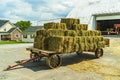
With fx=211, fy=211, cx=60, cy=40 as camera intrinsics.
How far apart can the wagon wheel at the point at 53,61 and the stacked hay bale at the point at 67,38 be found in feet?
1.83

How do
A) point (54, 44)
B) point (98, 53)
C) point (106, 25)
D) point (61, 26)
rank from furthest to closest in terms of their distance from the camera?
point (106, 25), point (98, 53), point (61, 26), point (54, 44)

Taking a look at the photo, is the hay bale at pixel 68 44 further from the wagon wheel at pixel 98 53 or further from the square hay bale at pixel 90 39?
the wagon wheel at pixel 98 53

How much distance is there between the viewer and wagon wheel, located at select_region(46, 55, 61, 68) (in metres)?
14.2

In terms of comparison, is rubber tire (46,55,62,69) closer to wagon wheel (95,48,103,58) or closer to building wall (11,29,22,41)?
wagon wheel (95,48,103,58)

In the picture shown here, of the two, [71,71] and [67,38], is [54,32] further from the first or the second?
[71,71]

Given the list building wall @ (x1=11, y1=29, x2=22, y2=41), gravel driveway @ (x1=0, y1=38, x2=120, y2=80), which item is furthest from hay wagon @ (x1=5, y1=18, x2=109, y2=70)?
building wall @ (x1=11, y1=29, x2=22, y2=41)

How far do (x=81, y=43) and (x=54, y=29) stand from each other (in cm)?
226

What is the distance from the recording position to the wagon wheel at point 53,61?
14.2 m

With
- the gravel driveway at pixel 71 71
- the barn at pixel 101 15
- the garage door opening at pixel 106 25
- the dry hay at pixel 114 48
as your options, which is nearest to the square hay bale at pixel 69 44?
the gravel driveway at pixel 71 71

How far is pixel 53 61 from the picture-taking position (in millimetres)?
14477

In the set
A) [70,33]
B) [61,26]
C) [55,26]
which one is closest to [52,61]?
[70,33]

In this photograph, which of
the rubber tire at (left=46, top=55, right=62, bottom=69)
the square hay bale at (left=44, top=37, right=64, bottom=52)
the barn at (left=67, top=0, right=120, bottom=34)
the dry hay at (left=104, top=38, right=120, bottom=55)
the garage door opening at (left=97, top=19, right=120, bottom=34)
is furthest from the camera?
the garage door opening at (left=97, top=19, right=120, bottom=34)

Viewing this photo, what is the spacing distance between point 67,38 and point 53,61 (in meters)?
1.87

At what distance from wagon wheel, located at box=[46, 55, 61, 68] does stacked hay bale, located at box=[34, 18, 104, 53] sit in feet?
1.83
